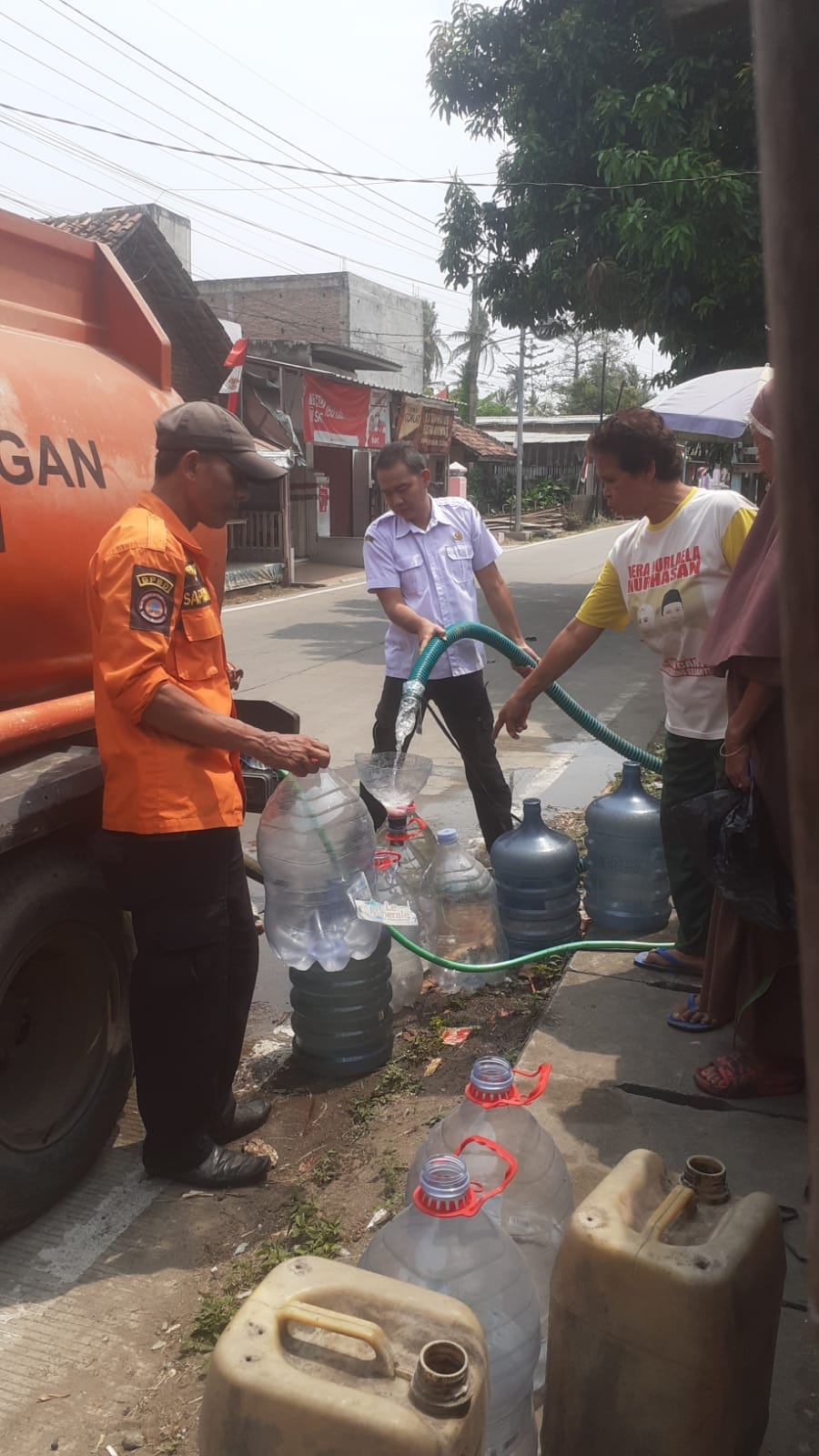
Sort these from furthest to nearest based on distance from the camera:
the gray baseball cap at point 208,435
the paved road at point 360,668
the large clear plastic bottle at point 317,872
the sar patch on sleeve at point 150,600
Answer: the paved road at point 360,668, the large clear plastic bottle at point 317,872, the gray baseball cap at point 208,435, the sar patch on sleeve at point 150,600

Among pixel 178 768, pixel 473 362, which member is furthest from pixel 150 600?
→ pixel 473 362

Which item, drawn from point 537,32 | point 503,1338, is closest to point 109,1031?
point 503,1338

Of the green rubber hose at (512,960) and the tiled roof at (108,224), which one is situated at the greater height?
the tiled roof at (108,224)

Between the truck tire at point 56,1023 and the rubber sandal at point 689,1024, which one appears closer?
the truck tire at point 56,1023

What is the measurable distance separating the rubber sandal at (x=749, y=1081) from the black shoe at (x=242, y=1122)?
4.39ft

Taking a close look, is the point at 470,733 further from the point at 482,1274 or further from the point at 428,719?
the point at 428,719

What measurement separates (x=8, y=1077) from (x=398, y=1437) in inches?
76.0

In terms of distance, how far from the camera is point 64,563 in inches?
115

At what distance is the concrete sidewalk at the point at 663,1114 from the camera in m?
2.23

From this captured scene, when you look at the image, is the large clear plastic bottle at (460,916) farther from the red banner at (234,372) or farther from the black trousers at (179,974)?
the red banner at (234,372)

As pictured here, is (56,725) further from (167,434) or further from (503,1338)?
(503,1338)

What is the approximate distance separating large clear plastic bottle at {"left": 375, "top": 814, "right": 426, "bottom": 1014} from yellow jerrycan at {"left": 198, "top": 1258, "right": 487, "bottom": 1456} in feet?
7.54

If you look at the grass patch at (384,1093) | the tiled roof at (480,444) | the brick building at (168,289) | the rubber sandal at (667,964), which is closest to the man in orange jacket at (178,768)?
the grass patch at (384,1093)

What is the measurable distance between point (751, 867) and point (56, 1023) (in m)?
1.98
